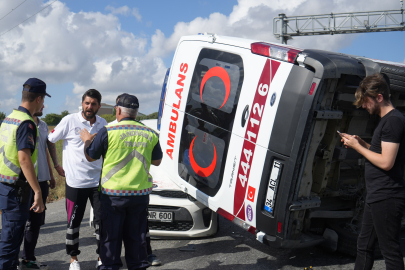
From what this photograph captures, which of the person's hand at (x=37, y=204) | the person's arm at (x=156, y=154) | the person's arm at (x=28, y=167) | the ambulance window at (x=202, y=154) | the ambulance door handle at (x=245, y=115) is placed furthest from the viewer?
the ambulance window at (x=202, y=154)

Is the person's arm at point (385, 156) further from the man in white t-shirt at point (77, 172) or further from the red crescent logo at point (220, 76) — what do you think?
the man in white t-shirt at point (77, 172)

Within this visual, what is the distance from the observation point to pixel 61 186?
9.15m

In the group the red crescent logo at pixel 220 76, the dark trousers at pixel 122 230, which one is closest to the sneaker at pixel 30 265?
the dark trousers at pixel 122 230

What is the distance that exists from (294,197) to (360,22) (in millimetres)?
16849

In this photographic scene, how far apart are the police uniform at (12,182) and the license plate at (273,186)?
7.20ft

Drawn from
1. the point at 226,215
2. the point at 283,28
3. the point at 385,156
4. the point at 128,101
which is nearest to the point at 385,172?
the point at 385,156

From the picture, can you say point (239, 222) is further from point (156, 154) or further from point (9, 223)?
point (9, 223)

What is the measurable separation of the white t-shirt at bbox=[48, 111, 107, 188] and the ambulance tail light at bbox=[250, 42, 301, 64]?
2.05m

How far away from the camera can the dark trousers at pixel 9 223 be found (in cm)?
306

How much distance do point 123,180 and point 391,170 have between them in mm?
2215

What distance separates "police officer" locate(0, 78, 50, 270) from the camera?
3023 mm

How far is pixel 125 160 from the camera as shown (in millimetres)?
3098

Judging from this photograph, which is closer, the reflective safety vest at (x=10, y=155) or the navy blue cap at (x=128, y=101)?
the reflective safety vest at (x=10, y=155)

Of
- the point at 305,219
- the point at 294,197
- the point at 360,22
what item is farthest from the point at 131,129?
the point at 360,22
